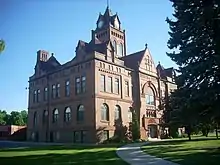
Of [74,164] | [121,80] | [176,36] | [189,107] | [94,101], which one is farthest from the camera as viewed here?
[121,80]

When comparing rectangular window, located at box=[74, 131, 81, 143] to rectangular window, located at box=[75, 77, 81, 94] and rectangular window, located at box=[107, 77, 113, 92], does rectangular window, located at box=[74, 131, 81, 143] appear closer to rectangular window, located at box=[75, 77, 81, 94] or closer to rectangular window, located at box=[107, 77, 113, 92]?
rectangular window, located at box=[75, 77, 81, 94]

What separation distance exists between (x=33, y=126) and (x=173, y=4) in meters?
40.7

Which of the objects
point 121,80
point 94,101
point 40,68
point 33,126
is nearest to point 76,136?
point 94,101

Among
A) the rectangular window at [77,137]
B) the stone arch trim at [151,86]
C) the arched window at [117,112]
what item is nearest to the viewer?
the rectangular window at [77,137]

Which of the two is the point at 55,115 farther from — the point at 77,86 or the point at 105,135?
the point at 105,135

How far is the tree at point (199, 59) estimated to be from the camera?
1636 cm

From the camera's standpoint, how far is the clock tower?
200 ft

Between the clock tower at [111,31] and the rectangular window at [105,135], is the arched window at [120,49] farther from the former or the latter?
the rectangular window at [105,135]

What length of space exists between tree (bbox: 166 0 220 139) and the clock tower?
4254cm

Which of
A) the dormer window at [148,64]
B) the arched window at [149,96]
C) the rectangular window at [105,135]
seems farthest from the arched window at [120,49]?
the rectangular window at [105,135]

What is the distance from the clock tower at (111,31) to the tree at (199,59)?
Result: 140ft

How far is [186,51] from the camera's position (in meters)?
18.0

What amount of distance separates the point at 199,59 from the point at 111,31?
147ft

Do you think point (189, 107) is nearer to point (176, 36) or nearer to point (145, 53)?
point (176, 36)
